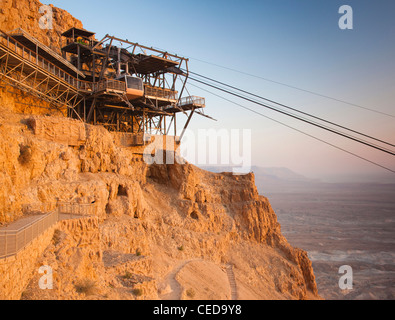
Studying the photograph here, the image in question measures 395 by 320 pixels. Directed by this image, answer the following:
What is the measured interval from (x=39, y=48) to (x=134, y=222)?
1593cm

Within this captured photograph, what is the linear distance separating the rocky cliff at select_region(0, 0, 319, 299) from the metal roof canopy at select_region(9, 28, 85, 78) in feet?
12.9

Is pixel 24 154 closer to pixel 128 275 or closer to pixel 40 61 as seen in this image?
pixel 128 275

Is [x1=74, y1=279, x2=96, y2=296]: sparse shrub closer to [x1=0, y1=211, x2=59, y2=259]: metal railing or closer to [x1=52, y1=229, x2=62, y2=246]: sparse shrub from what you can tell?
[x1=52, y1=229, x2=62, y2=246]: sparse shrub

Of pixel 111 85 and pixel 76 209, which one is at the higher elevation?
pixel 111 85

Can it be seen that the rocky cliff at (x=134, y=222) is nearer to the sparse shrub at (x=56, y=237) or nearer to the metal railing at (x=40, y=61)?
the sparse shrub at (x=56, y=237)

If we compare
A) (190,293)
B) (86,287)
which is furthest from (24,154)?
(190,293)

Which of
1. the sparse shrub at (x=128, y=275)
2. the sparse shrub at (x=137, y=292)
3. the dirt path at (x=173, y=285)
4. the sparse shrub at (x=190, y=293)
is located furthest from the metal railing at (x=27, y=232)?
the sparse shrub at (x=190, y=293)

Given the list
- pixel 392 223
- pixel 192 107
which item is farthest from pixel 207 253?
pixel 392 223

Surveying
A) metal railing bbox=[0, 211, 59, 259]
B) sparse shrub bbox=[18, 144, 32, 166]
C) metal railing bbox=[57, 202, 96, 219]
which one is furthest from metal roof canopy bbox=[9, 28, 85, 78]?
metal railing bbox=[0, 211, 59, 259]

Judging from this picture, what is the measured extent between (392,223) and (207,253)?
93.0 metres

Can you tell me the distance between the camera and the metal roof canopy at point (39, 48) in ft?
76.4

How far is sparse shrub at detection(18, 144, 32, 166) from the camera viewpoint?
1654cm

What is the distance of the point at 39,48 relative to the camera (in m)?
26.0
